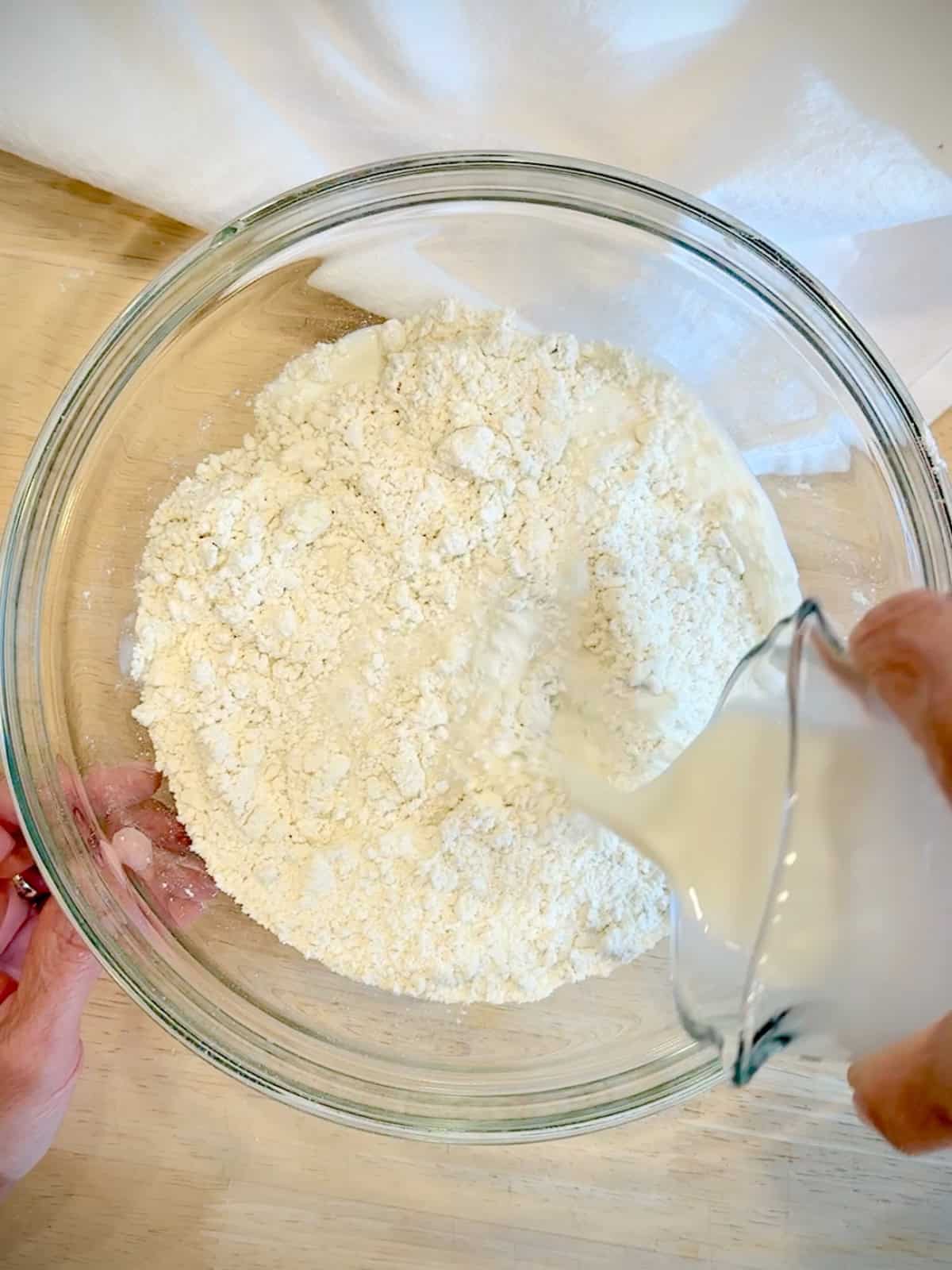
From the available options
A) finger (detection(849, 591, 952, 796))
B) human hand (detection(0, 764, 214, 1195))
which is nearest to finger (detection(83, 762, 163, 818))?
human hand (detection(0, 764, 214, 1195))

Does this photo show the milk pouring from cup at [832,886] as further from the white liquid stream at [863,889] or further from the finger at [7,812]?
the finger at [7,812]

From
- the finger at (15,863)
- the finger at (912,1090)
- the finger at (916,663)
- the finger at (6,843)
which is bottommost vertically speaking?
the finger at (912,1090)

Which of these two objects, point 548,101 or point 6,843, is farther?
point 6,843

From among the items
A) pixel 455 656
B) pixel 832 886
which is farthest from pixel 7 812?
pixel 832 886

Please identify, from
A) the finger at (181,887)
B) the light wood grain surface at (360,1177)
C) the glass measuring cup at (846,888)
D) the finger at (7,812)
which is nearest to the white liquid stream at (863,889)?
the glass measuring cup at (846,888)

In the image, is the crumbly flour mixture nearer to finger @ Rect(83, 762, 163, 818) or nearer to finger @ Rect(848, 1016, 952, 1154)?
finger @ Rect(83, 762, 163, 818)

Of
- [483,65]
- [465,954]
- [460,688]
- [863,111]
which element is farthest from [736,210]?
[465,954]

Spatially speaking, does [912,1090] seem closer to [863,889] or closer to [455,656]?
[863,889]
